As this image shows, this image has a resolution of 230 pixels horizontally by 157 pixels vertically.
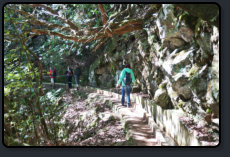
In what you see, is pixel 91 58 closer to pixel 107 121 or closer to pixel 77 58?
pixel 77 58

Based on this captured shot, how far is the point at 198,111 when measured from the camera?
436 cm

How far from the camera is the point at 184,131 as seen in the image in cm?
342

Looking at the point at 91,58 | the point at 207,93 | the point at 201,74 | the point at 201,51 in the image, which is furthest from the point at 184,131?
the point at 91,58

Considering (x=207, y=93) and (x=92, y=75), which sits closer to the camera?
(x=207, y=93)

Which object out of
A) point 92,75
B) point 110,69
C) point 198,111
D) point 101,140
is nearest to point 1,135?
point 101,140

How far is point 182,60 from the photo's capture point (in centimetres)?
479

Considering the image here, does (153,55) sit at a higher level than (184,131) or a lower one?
higher

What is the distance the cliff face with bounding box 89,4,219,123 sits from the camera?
3.61 m

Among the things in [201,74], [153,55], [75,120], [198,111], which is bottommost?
[75,120]

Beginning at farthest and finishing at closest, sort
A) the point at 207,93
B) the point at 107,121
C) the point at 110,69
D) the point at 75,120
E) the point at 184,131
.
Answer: the point at 110,69 → the point at 75,120 → the point at 107,121 → the point at 207,93 → the point at 184,131

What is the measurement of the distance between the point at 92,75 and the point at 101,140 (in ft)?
35.4

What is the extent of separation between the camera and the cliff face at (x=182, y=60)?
11.8 ft

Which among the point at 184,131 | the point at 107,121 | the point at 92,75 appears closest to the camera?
the point at 184,131

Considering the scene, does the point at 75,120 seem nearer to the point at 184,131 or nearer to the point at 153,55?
the point at 153,55
